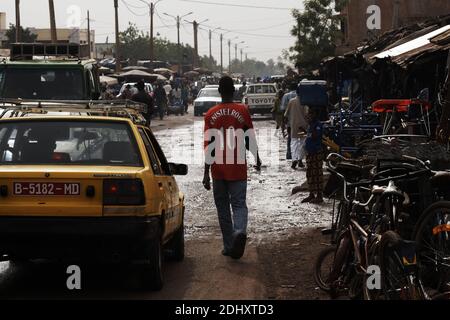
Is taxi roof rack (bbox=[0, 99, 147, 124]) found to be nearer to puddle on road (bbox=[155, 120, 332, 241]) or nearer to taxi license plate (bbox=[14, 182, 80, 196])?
taxi license plate (bbox=[14, 182, 80, 196])

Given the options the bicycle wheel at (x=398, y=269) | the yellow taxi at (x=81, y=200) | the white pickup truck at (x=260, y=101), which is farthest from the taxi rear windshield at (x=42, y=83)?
the white pickup truck at (x=260, y=101)

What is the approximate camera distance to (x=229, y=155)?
9.02 m

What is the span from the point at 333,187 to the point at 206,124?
13.8ft

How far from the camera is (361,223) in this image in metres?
6.56

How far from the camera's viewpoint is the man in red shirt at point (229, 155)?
8.95 m

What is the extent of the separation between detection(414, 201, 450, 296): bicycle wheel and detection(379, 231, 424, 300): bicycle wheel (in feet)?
0.90

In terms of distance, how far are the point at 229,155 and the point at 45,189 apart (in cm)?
273

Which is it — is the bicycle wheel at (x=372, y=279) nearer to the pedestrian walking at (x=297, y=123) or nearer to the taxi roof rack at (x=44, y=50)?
the pedestrian walking at (x=297, y=123)

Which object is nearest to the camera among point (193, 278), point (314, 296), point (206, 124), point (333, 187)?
point (314, 296)

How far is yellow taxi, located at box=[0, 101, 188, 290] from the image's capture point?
21.7 ft

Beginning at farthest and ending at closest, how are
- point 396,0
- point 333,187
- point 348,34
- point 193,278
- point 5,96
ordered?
point 348,34 → point 396,0 → point 5,96 → point 333,187 → point 193,278

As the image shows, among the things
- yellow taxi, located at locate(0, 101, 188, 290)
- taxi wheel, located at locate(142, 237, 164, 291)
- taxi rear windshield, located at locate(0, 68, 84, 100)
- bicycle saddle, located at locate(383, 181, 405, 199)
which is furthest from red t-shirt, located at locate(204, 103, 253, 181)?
taxi rear windshield, located at locate(0, 68, 84, 100)
